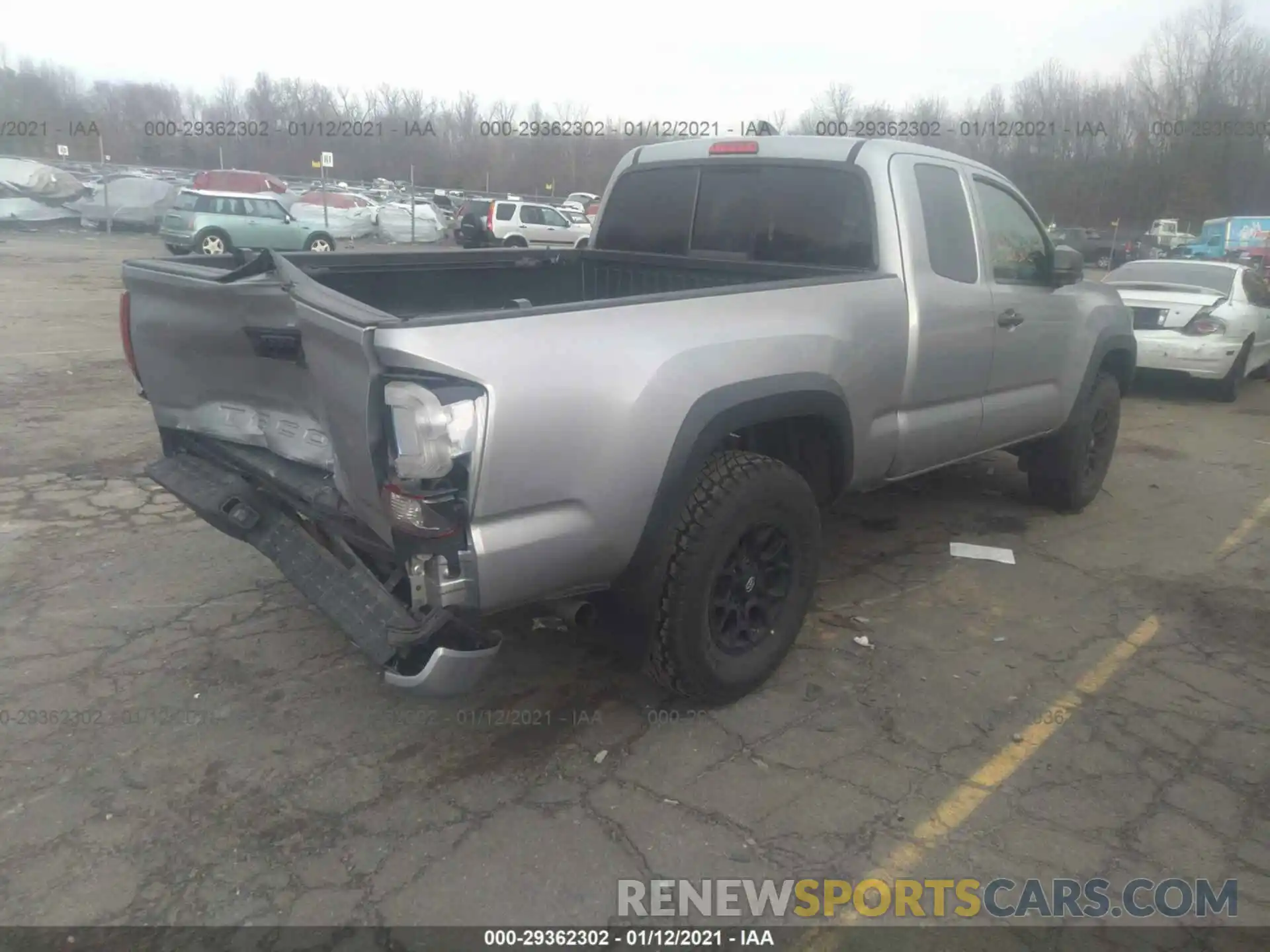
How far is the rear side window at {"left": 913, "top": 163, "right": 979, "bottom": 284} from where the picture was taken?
4273 millimetres

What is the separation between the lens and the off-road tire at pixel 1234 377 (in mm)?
9859

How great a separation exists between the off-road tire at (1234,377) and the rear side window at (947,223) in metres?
6.88

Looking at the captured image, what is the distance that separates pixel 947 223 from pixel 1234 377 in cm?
742

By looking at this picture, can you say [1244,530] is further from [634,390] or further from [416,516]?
[416,516]

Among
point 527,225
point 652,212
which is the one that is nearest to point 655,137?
point 527,225

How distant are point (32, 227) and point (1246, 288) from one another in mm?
28725

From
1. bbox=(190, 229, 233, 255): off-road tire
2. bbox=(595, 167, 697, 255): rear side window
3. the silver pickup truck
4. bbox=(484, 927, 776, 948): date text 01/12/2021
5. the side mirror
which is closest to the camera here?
bbox=(484, 927, 776, 948): date text 01/12/2021

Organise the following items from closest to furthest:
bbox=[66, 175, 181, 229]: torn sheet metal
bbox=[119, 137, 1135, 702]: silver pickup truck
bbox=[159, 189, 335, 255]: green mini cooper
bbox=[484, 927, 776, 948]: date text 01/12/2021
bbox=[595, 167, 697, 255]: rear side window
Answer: bbox=[484, 927, 776, 948]: date text 01/12/2021 < bbox=[119, 137, 1135, 702]: silver pickup truck < bbox=[595, 167, 697, 255]: rear side window < bbox=[159, 189, 335, 255]: green mini cooper < bbox=[66, 175, 181, 229]: torn sheet metal

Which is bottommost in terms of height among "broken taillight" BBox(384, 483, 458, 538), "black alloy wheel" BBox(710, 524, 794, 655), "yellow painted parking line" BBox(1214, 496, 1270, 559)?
"yellow painted parking line" BBox(1214, 496, 1270, 559)

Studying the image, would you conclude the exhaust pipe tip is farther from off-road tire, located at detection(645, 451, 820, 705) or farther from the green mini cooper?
the green mini cooper

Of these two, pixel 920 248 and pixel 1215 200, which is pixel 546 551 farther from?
pixel 1215 200

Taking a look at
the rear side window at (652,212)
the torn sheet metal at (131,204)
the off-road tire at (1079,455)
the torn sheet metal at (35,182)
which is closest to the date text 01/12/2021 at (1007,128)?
the torn sheet metal at (131,204)

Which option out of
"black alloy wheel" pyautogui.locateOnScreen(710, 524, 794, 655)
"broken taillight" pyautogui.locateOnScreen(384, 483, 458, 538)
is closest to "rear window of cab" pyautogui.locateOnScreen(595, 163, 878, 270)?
"black alloy wheel" pyautogui.locateOnScreen(710, 524, 794, 655)

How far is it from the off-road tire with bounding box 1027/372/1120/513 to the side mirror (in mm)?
765
